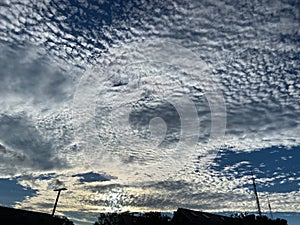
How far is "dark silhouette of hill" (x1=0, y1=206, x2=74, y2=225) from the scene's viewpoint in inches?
1772

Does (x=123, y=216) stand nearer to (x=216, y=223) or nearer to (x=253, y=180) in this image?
(x=216, y=223)

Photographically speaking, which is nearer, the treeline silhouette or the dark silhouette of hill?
the treeline silhouette

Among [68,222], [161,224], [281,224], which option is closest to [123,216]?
[161,224]

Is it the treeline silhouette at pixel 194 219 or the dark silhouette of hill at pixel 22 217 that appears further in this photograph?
the dark silhouette of hill at pixel 22 217

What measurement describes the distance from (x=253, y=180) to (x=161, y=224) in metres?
16.4

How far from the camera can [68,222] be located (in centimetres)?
6322

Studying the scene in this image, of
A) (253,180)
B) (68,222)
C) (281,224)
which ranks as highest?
(253,180)

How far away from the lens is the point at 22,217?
47.0 m

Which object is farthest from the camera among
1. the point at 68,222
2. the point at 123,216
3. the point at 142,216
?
the point at 68,222

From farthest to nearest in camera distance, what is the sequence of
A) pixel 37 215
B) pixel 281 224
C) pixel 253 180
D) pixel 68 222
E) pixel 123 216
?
pixel 68 222, pixel 123 216, pixel 37 215, pixel 253 180, pixel 281 224

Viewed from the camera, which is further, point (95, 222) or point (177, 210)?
point (95, 222)

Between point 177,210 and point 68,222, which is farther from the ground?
point 177,210

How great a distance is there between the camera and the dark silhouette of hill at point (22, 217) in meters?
45.0

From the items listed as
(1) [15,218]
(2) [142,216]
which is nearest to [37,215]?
(1) [15,218]
